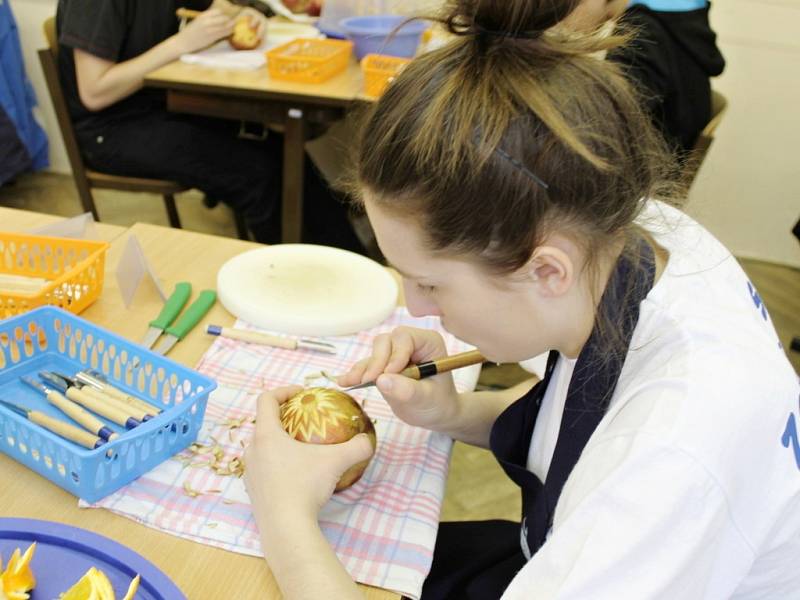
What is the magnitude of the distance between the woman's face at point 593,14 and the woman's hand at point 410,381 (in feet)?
1.44

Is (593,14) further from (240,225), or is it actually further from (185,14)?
(240,225)

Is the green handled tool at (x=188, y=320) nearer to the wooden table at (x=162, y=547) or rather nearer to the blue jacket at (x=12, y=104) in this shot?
the wooden table at (x=162, y=547)

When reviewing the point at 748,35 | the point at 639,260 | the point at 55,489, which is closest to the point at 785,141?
the point at 748,35

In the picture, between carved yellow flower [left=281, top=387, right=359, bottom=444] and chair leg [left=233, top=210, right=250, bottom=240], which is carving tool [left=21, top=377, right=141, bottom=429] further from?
chair leg [left=233, top=210, right=250, bottom=240]

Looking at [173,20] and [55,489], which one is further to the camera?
[173,20]

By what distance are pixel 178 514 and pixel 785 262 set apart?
10.9ft

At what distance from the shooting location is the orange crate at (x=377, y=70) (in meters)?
2.10

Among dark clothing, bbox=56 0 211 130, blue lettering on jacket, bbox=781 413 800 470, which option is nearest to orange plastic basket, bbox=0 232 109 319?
blue lettering on jacket, bbox=781 413 800 470

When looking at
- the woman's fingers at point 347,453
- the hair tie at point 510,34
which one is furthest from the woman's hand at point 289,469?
the hair tie at point 510,34

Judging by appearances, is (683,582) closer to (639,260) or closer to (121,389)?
(639,260)

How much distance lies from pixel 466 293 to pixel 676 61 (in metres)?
1.65

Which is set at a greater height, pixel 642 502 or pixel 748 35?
pixel 642 502

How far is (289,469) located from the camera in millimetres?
738

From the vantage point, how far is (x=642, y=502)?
0.58m
